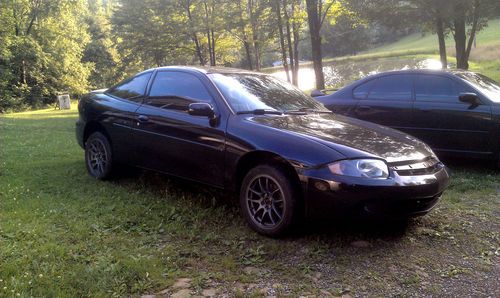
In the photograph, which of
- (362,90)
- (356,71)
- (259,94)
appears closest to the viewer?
(259,94)

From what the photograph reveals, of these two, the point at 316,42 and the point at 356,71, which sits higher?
the point at 316,42

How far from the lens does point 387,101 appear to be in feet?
23.0

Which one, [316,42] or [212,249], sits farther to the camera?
[316,42]

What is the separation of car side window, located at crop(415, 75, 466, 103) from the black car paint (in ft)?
7.43

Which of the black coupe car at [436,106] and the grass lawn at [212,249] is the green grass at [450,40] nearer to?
the black coupe car at [436,106]

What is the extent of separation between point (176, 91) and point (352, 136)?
2.11m

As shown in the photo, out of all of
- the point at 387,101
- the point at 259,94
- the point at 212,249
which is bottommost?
the point at 212,249

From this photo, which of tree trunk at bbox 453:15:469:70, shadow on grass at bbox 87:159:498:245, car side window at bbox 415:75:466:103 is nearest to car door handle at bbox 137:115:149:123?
shadow on grass at bbox 87:159:498:245

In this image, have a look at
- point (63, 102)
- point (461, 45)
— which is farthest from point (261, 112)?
point (63, 102)

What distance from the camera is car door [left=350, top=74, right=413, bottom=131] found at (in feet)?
22.5

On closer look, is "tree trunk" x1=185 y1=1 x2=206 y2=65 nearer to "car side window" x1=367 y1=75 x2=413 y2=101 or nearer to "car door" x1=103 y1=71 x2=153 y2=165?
"car side window" x1=367 y1=75 x2=413 y2=101

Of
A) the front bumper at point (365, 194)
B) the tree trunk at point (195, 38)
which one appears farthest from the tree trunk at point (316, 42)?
the front bumper at point (365, 194)

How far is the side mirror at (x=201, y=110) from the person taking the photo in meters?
4.48

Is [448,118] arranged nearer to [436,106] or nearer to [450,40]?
[436,106]
